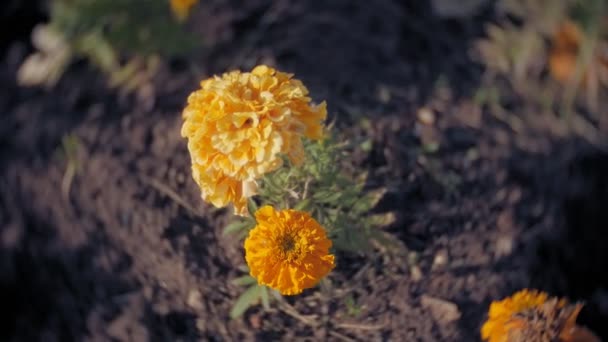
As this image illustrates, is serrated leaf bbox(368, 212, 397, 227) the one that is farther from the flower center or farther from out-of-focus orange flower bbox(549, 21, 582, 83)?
out-of-focus orange flower bbox(549, 21, 582, 83)

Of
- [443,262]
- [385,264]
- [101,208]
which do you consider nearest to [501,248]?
[443,262]

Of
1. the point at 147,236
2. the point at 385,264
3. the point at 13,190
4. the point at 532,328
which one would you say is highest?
the point at 13,190

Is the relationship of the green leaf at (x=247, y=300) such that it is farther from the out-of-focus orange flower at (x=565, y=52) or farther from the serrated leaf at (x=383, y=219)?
the out-of-focus orange flower at (x=565, y=52)

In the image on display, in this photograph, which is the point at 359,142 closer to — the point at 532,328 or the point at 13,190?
the point at 532,328

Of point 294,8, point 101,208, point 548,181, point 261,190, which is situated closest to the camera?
point 261,190

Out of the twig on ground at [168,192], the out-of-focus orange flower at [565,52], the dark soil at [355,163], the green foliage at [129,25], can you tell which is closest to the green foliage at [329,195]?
the dark soil at [355,163]

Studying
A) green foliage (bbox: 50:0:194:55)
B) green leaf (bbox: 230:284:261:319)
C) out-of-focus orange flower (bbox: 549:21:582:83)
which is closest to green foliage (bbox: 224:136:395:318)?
green leaf (bbox: 230:284:261:319)
